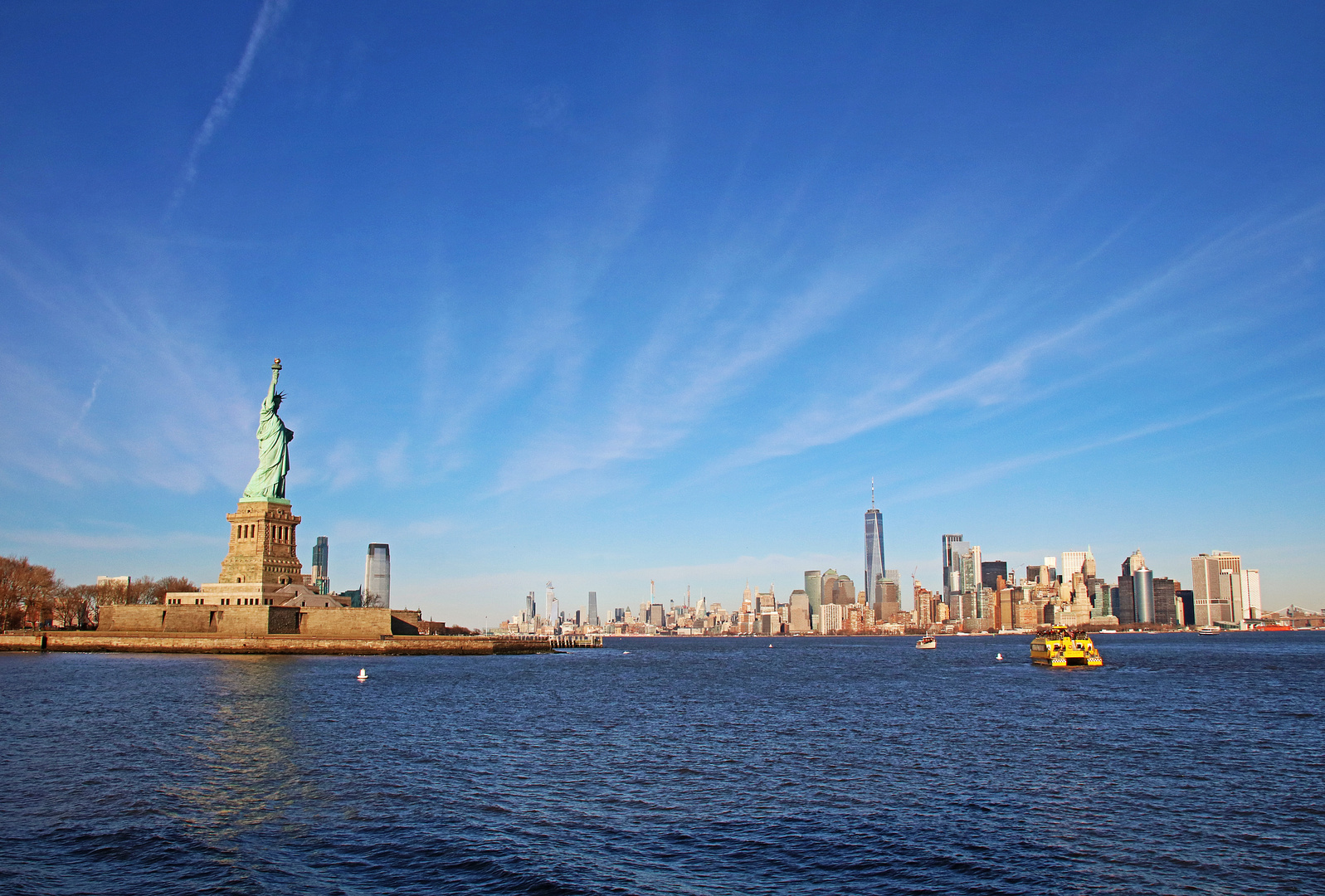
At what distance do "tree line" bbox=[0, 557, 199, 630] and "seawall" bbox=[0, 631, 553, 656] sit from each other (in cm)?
1913

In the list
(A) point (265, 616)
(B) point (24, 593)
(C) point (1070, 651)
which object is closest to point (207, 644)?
(A) point (265, 616)

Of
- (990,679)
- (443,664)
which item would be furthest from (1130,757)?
(443,664)

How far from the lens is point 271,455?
13788 cm

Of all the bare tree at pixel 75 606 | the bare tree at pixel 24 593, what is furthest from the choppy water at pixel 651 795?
the bare tree at pixel 75 606

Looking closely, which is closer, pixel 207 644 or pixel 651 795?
pixel 651 795

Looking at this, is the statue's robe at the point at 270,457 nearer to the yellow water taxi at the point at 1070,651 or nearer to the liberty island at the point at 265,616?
the liberty island at the point at 265,616

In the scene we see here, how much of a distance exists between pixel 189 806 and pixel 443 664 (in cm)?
7898

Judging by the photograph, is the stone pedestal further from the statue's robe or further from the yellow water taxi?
the yellow water taxi

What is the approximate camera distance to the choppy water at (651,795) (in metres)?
22.7

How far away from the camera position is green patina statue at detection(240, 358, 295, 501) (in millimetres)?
136000

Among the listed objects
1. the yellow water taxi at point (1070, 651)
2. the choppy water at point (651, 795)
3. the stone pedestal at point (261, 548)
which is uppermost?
the stone pedestal at point (261, 548)

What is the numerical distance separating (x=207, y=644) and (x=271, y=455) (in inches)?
1287

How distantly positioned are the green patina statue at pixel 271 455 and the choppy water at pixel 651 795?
75307 millimetres

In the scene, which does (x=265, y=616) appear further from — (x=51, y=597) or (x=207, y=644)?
(x=51, y=597)
